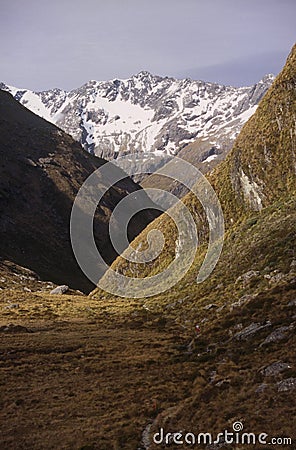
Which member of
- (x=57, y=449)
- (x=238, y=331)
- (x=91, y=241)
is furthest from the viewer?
(x=91, y=241)

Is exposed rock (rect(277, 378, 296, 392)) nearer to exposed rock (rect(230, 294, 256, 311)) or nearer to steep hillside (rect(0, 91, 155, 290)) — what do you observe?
exposed rock (rect(230, 294, 256, 311))

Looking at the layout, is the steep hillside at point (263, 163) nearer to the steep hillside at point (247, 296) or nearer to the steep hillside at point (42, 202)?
the steep hillside at point (247, 296)

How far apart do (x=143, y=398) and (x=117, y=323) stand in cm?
2262

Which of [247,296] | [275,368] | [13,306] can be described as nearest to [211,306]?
[247,296]

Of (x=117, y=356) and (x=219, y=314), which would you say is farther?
(x=219, y=314)

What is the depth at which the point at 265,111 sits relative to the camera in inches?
2501

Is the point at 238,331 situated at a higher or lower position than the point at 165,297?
lower

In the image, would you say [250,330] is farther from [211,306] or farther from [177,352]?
[211,306]

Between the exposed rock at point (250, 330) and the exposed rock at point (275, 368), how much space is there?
6.11m

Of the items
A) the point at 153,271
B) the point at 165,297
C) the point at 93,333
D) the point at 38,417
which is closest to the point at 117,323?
the point at 93,333

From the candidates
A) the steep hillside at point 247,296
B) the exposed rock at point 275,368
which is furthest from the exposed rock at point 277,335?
the exposed rock at point 275,368

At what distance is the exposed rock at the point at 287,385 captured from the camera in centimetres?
2143

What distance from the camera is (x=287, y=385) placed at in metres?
21.7

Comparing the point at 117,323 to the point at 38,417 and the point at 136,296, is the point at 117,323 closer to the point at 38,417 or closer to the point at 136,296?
the point at 136,296
